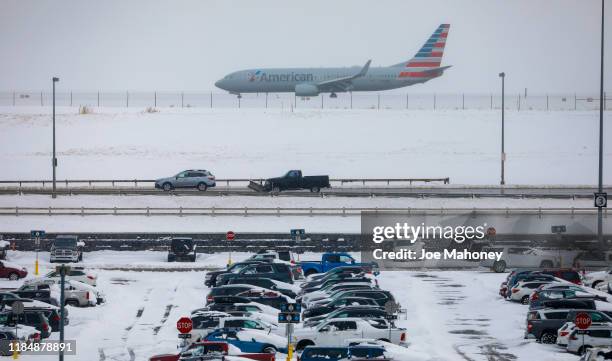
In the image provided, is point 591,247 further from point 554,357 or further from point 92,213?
point 92,213

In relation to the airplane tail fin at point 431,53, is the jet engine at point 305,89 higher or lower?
lower

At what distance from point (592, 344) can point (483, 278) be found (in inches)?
606

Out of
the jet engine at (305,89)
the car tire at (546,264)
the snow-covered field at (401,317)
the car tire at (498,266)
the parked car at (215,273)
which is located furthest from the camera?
the jet engine at (305,89)

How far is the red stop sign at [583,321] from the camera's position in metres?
30.4

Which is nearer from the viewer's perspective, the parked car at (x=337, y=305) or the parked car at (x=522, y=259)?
the parked car at (x=337, y=305)

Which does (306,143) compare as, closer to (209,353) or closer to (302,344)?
(302,344)

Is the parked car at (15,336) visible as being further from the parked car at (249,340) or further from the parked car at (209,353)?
the parked car at (249,340)

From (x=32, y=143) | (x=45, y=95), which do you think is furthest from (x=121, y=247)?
(x=45, y=95)

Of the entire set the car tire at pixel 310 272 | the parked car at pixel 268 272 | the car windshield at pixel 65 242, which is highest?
the car windshield at pixel 65 242

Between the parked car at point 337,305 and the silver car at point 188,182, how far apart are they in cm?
3386

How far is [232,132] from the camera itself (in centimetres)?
10669

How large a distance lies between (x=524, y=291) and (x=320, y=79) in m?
81.5

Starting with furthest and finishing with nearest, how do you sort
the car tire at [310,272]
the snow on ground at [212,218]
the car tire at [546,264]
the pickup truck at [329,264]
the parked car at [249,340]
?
the snow on ground at [212,218], the car tire at [546,264], the car tire at [310,272], the pickup truck at [329,264], the parked car at [249,340]

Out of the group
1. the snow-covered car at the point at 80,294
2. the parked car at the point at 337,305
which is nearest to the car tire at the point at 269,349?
the parked car at the point at 337,305
